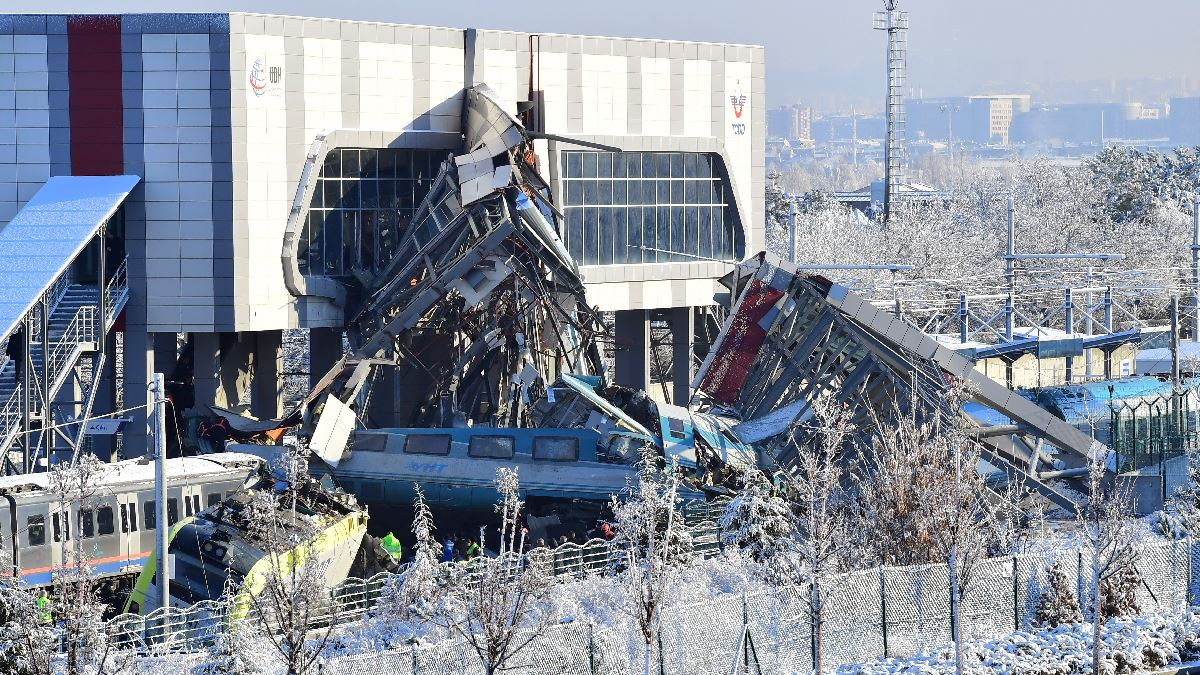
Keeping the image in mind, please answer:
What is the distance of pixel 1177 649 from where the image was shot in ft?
106

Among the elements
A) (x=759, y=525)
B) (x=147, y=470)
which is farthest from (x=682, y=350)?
(x=759, y=525)

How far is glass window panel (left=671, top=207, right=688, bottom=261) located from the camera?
203ft

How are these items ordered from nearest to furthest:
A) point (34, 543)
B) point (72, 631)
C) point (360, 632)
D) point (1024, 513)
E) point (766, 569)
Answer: point (72, 631) < point (360, 632) < point (766, 569) < point (34, 543) < point (1024, 513)

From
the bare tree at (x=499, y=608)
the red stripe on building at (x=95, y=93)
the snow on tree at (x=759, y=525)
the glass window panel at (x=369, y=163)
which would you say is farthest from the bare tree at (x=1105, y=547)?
the red stripe on building at (x=95, y=93)

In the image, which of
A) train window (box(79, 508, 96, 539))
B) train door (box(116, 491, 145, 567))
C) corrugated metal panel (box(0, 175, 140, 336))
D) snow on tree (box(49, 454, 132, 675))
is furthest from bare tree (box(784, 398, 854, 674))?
corrugated metal panel (box(0, 175, 140, 336))

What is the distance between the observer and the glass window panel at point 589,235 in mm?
59438

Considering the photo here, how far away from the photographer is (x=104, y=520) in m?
38.1

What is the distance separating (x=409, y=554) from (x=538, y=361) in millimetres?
12030

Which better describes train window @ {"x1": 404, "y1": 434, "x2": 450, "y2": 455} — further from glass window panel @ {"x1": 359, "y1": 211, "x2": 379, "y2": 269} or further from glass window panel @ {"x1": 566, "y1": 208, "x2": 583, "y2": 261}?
glass window panel @ {"x1": 566, "y1": 208, "x2": 583, "y2": 261}

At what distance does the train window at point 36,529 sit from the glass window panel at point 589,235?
25644 mm

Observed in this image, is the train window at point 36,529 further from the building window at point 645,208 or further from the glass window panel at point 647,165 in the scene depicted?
the glass window panel at point 647,165

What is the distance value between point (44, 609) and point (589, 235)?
31224 millimetres

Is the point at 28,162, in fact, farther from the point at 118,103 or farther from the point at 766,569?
the point at 766,569

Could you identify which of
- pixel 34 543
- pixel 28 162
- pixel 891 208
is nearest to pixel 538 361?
pixel 28 162
